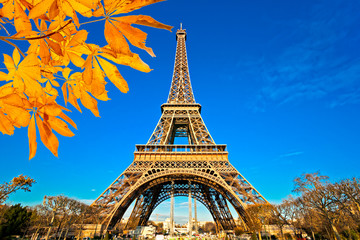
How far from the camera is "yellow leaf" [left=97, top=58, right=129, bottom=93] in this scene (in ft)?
1.85

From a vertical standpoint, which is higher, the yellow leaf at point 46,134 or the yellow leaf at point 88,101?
the yellow leaf at point 88,101

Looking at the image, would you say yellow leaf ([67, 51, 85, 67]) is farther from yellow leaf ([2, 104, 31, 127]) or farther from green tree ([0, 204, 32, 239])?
green tree ([0, 204, 32, 239])

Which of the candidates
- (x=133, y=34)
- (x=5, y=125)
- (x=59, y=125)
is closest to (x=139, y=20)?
(x=133, y=34)

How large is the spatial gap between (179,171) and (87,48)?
18.7 meters

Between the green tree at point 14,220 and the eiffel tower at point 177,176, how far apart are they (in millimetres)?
10434

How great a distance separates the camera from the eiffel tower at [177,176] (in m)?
17.1

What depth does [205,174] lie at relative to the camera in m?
17.9

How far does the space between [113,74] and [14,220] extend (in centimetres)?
2958

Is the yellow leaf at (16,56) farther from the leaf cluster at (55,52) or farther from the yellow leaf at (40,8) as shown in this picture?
the yellow leaf at (40,8)

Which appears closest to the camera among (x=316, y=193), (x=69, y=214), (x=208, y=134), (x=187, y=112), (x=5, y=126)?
(x=5, y=126)

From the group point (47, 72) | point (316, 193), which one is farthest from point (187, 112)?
point (47, 72)

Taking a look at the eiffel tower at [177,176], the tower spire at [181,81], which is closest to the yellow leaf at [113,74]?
the eiffel tower at [177,176]

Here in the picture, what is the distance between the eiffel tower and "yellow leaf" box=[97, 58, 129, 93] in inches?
699

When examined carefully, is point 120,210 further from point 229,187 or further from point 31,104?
point 31,104
